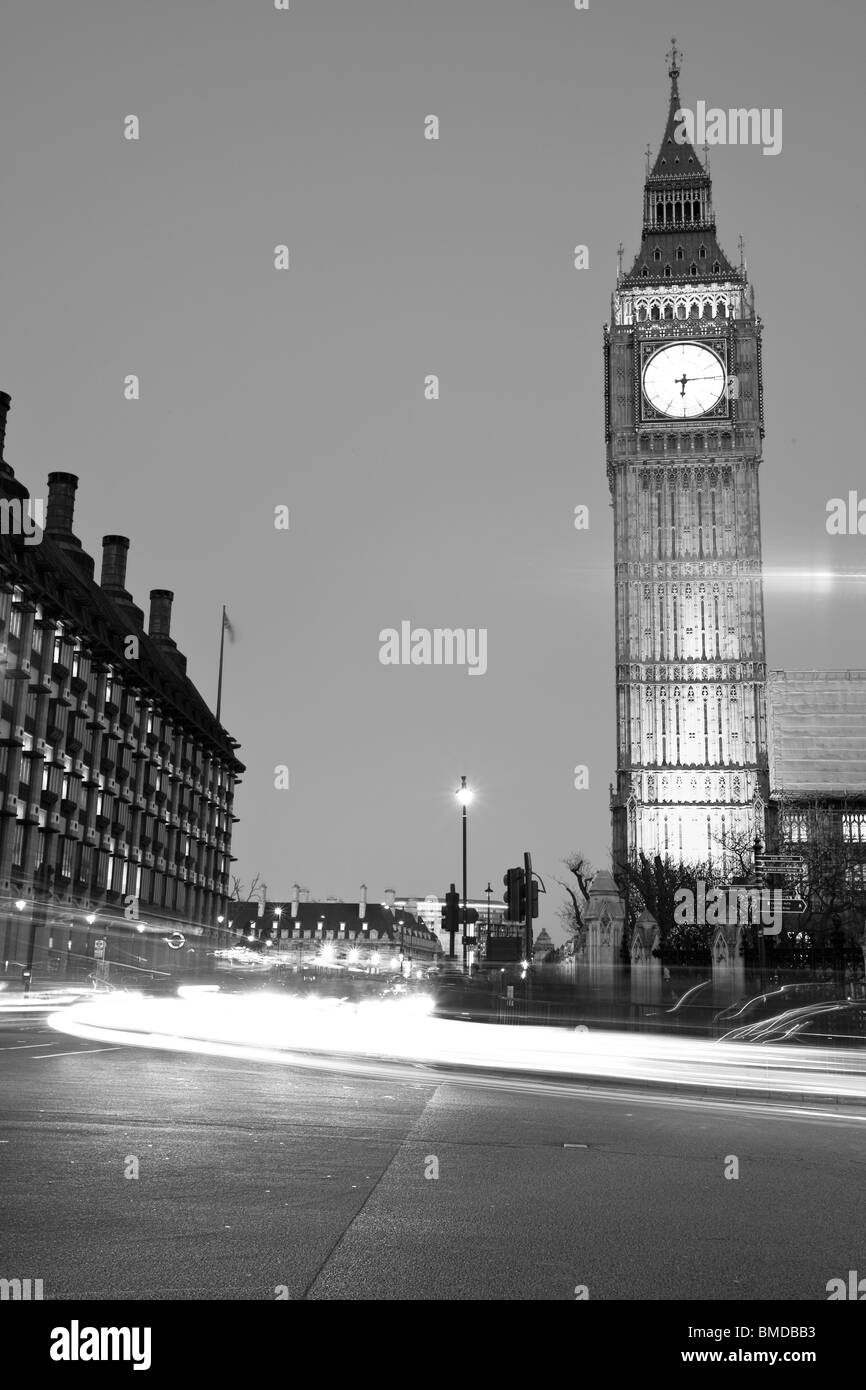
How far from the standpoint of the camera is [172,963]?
303 ft

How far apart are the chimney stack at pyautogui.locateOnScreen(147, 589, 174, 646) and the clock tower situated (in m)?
39.4

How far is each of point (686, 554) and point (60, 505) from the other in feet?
193

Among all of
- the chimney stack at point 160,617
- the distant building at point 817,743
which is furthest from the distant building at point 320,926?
the chimney stack at point 160,617

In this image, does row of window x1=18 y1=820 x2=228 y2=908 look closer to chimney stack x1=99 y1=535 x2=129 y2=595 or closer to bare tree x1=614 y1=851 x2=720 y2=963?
chimney stack x1=99 y1=535 x2=129 y2=595

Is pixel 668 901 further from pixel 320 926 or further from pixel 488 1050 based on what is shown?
pixel 320 926

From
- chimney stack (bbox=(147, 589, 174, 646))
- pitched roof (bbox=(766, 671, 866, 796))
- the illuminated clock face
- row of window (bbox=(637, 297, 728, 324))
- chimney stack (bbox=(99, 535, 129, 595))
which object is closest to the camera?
chimney stack (bbox=(99, 535, 129, 595))

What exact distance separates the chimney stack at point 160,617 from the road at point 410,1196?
302 ft

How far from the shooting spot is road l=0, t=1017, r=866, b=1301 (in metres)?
6.31

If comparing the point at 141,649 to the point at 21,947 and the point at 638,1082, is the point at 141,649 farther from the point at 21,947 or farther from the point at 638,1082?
the point at 638,1082

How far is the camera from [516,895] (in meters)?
26.0

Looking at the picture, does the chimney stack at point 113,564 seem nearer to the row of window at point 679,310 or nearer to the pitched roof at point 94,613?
the pitched roof at point 94,613

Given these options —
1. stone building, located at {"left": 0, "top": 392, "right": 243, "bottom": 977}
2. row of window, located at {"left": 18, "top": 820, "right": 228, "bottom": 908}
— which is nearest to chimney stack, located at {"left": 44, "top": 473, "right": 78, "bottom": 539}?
stone building, located at {"left": 0, "top": 392, "right": 243, "bottom": 977}

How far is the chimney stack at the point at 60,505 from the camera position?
268ft

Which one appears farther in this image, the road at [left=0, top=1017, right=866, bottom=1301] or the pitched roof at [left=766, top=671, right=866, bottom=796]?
the pitched roof at [left=766, top=671, right=866, bottom=796]
